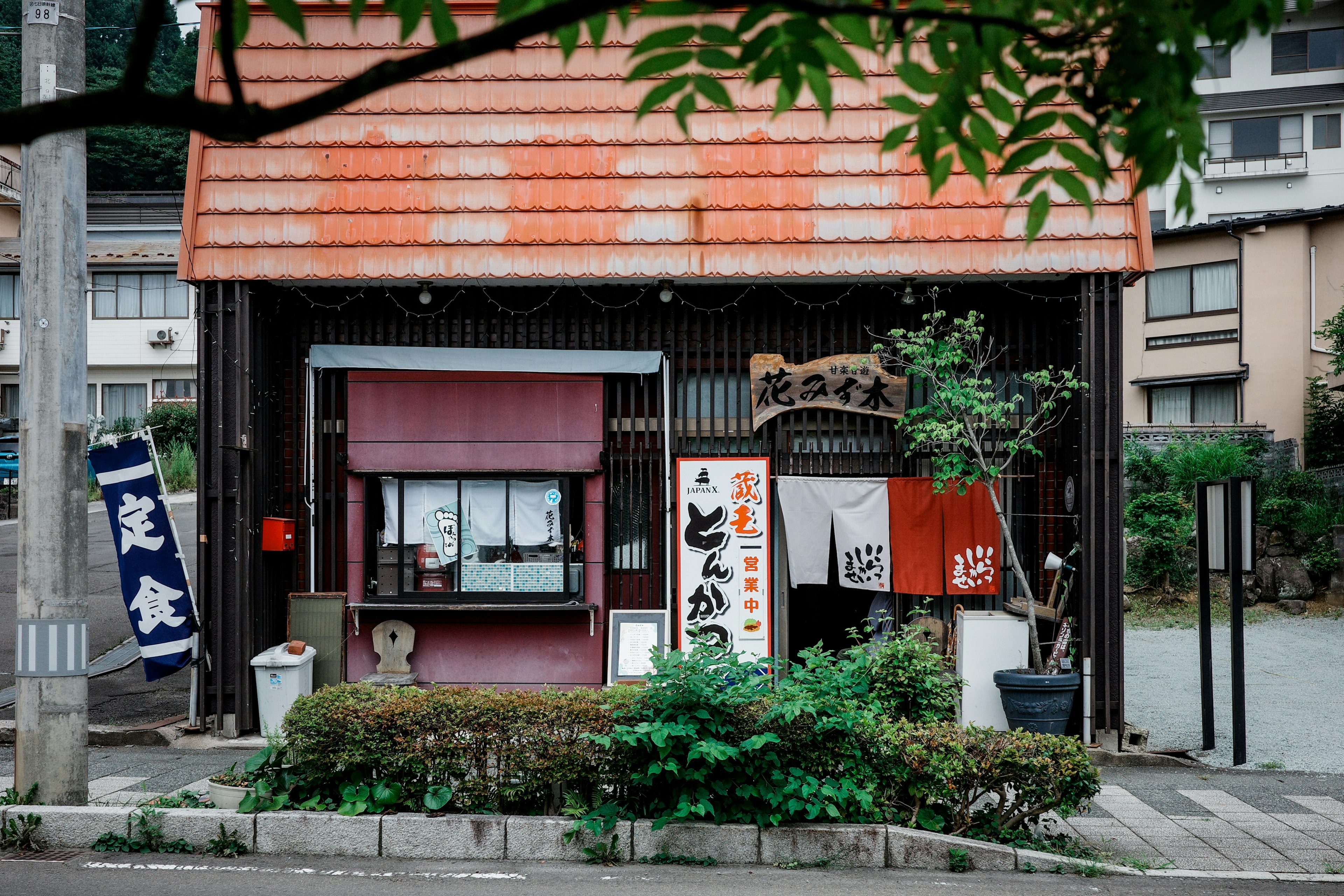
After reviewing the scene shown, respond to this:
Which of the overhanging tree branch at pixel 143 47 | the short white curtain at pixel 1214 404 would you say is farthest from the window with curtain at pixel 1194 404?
the overhanging tree branch at pixel 143 47

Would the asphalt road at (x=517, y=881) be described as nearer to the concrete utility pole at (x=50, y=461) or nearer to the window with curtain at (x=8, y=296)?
the concrete utility pole at (x=50, y=461)

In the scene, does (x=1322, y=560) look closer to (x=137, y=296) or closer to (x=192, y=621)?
(x=192, y=621)

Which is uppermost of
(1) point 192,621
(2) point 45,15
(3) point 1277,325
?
(3) point 1277,325

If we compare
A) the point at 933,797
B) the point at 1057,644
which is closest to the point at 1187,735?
the point at 1057,644

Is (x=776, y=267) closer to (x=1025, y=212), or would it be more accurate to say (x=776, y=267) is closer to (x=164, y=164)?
(x=1025, y=212)

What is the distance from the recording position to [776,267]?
34.2 feet

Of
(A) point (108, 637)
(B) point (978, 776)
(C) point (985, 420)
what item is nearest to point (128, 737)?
(A) point (108, 637)

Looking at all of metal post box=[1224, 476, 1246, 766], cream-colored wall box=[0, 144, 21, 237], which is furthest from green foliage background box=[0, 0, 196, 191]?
metal post box=[1224, 476, 1246, 766]

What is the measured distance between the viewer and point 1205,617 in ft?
33.1

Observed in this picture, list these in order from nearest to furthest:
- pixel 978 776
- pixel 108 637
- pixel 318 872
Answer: pixel 318 872, pixel 978 776, pixel 108 637

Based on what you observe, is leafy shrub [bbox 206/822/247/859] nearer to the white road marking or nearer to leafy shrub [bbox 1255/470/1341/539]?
the white road marking

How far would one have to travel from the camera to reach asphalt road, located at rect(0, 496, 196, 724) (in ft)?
36.7

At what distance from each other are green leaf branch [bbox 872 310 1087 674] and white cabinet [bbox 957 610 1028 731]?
0.79 ft

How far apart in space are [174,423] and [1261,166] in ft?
117
